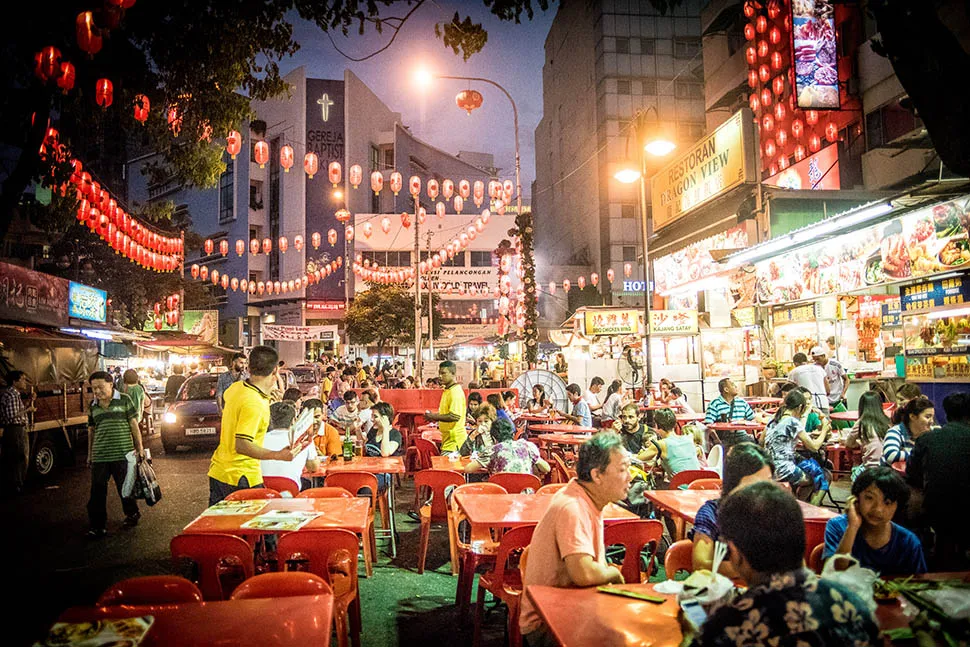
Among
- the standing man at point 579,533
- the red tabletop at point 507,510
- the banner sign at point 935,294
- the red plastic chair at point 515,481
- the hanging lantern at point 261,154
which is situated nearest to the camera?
the standing man at point 579,533

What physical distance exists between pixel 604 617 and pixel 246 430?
338 cm

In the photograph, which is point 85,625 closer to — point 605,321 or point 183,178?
point 183,178

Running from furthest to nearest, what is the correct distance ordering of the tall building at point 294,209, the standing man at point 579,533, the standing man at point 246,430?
1. the tall building at point 294,209
2. the standing man at point 246,430
3. the standing man at point 579,533

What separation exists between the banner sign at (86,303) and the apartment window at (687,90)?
33269mm

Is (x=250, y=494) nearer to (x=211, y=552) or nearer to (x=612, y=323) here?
(x=211, y=552)

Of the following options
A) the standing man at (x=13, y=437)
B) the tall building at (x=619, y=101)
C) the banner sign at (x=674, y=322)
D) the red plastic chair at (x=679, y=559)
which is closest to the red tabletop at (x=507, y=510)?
the red plastic chair at (x=679, y=559)

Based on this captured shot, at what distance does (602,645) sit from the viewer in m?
2.48

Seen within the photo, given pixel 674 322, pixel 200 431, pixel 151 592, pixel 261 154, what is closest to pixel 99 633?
pixel 151 592

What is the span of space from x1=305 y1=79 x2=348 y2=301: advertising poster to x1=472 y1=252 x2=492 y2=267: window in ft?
30.6

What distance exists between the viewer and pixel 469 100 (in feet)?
55.6

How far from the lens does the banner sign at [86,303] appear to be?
711 inches

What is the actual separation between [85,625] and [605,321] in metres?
19.0

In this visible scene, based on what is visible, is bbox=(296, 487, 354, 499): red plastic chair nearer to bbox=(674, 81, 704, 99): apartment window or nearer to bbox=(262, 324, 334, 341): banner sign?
bbox=(262, 324, 334, 341): banner sign

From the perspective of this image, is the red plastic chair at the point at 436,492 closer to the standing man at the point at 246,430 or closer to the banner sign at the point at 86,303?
the standing man at the point at 246,430
